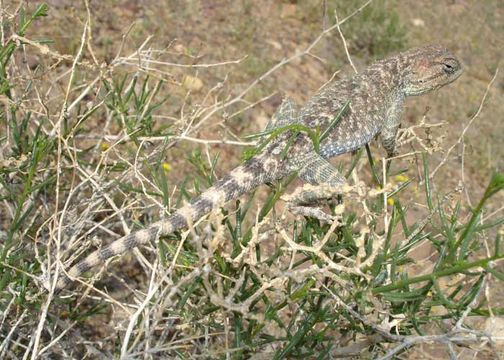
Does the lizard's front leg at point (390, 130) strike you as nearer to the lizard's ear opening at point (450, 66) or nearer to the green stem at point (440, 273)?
the lizard's ear opening at point (450, 66)

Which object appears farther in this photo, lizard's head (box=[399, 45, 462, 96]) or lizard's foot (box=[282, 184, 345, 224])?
lizard's head (box=[399, 45, 462, 96])

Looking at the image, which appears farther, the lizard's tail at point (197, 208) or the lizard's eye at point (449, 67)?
the lizard's eye at point (449, 67)

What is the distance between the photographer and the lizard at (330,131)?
2.65 m

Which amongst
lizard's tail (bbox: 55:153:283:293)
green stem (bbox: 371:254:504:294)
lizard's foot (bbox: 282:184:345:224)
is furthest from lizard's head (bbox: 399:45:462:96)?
green stem (bbox: 371:254:504:294)

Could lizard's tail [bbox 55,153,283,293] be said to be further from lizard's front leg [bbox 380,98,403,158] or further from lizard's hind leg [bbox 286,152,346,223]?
lizard's front leg [bbox 380,98,403,158]

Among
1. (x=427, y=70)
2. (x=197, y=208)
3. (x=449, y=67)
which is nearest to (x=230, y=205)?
(x=427, y=70)

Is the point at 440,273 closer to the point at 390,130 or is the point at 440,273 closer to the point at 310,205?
the point at 310,205

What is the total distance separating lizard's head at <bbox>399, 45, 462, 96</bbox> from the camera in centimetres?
415

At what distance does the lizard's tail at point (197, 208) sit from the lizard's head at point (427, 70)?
134cm

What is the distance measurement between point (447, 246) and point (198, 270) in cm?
80

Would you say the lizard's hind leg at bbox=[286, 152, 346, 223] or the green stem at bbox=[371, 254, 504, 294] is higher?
the green stem at bbox=[371, 254, 504, 294]

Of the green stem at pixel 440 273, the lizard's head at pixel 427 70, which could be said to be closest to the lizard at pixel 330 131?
the lizard's head at pixel 427 70

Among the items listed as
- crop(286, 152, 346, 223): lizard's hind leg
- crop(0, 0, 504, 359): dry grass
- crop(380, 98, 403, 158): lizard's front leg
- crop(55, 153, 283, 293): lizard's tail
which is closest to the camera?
crop(0, 0, 504, 359): dry grass

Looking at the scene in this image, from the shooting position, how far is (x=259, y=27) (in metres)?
7.21
